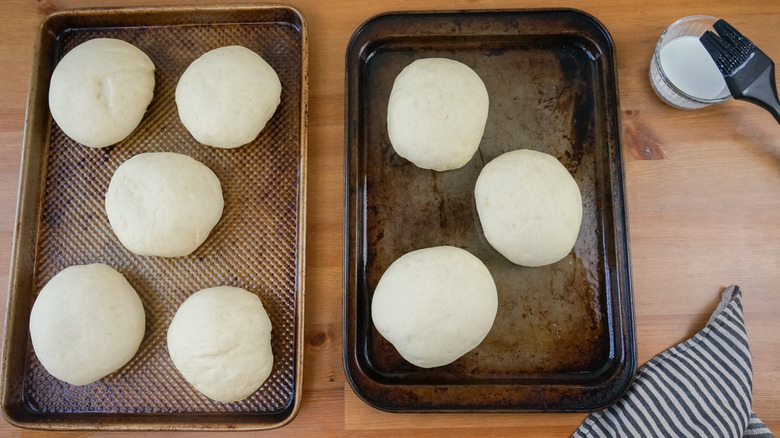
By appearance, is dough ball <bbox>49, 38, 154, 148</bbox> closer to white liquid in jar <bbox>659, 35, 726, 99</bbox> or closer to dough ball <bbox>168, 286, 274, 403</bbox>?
dough ball <bbox>168, 286, 274, 403</bbox>

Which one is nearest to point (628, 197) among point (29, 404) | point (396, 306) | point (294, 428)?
point (396, 306)

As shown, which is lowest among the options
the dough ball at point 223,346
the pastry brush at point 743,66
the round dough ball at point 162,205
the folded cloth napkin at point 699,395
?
the folded cloth napkin at point 699,395

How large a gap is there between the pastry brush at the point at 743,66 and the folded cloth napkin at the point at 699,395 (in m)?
0.42

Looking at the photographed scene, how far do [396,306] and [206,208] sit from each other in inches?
17.9

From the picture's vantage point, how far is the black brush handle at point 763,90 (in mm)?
1063

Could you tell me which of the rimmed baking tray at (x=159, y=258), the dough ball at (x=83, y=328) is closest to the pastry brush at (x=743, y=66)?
the rimmed baking tray at (x=159, y=258)

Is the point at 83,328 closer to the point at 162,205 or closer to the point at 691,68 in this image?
the point at 162,205

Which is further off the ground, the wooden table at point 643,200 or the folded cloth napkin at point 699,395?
the wooden table at point 643,200

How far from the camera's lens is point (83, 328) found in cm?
102

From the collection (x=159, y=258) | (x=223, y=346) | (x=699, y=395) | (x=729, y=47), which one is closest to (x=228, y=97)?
(x=159, y=258)

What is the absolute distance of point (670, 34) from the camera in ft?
3.72

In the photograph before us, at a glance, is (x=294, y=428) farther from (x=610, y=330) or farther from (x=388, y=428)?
(x=610, y=330)

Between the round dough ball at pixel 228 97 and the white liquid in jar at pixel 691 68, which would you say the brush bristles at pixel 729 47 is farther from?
the round dough ball at pixel 228 97

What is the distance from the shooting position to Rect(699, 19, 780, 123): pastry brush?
1.06m
